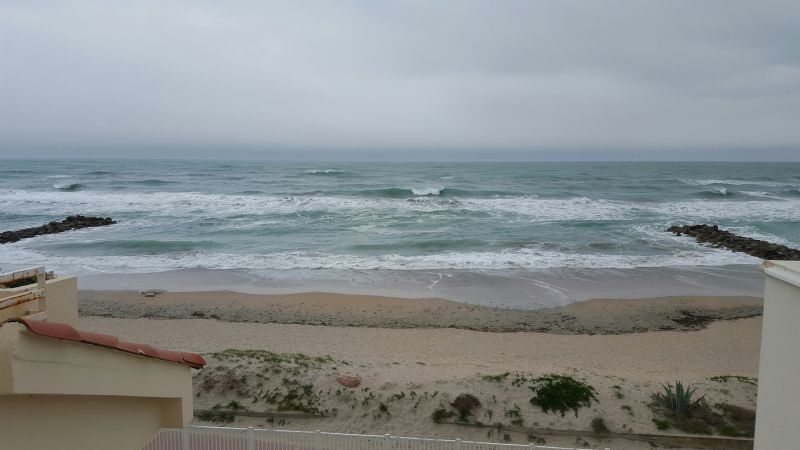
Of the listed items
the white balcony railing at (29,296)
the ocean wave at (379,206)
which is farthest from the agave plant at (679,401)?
the ocean wave at (379,206)

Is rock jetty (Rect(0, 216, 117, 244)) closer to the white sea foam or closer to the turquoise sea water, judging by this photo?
the turquoise sea water

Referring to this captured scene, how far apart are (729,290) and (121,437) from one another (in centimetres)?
1908

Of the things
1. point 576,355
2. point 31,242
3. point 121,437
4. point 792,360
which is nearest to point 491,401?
point 576,355

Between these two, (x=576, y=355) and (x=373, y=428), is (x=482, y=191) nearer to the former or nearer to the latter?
(x=576, y=355)

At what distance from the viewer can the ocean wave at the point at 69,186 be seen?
48981mm

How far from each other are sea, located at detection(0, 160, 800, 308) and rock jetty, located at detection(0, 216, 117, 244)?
1.00 metres

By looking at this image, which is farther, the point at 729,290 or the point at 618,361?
the point at 729,290

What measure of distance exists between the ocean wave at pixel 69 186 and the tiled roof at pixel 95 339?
179 feet

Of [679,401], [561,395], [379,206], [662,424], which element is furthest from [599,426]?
[379,206]

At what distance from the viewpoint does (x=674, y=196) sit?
4644 centimetres

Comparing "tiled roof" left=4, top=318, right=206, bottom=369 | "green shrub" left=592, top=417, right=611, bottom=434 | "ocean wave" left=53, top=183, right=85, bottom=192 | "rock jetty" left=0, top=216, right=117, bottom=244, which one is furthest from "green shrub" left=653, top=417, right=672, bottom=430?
"ocean wave" left=53, top=183, right=85, bottom=192

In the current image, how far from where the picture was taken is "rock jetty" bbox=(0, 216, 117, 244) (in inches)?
1033

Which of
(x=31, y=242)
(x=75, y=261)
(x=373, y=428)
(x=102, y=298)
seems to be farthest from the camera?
(x=31, y=242)

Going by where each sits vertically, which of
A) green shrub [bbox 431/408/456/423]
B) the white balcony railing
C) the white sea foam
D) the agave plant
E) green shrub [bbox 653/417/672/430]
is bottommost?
green shrub [bbox 431/408/456/423]
